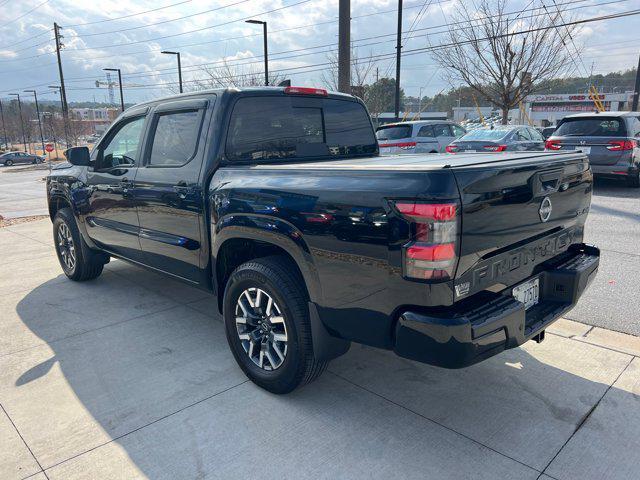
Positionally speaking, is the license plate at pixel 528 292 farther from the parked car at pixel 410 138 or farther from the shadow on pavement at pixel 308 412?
the parked car at pixel 410 138

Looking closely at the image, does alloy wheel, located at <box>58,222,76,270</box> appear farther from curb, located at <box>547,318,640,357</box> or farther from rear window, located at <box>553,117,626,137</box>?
rear window, located at <box>553,117,626,137</box>

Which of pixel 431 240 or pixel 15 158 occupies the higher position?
pixel 431 240

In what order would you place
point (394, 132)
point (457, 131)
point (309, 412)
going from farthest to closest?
point (457, 131)
point (394, 132)
point (309, 412)

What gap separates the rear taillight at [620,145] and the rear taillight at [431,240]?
33.6ft

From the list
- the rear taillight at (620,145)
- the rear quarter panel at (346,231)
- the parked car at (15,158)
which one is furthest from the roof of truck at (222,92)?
the parked car at (15,158)

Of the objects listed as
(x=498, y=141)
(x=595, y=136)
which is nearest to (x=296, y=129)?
(x=595, y=136)

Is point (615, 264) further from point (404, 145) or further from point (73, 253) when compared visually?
point (404, 145)

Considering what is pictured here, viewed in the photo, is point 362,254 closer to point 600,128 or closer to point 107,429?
point 107,429

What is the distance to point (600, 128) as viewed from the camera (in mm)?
10828

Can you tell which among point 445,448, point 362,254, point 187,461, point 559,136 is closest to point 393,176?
point 362,254

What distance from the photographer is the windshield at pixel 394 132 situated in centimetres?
1387

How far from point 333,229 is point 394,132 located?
12.0 meters

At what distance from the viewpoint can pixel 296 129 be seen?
3852mm

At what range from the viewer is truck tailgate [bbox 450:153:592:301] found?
7.52 feet
